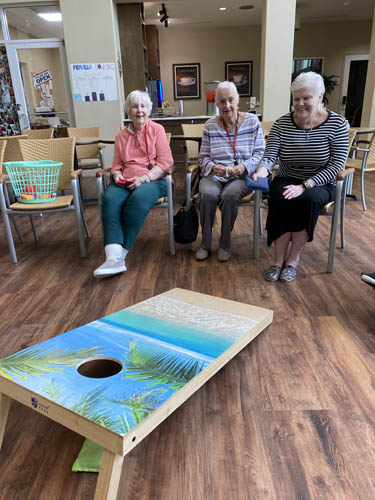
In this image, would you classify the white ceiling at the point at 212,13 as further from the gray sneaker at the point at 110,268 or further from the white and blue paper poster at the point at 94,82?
the gray sneaker at the point at 110,268

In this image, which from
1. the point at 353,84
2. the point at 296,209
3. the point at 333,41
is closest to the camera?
the point at 296,209

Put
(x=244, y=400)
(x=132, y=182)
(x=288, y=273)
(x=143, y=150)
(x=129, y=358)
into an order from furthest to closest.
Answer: (x=143, y=150)
(x=132, y=182)
(x=288, y=273)
(x=244, y=400)
(x=129, y=358)

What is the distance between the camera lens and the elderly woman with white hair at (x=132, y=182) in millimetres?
2584

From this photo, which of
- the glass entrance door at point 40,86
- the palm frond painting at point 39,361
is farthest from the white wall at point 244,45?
the palm frond painting at point 39,361

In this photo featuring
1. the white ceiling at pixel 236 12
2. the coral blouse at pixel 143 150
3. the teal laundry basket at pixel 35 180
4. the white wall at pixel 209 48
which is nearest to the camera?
the teal laundry basket at pixel 35 180

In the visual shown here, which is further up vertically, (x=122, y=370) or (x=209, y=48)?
(x=209, y=48)

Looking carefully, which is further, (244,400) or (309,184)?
(309,184)

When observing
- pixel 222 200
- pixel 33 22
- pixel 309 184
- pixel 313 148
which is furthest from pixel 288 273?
pixel 33 22

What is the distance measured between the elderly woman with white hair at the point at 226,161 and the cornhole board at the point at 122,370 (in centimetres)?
106

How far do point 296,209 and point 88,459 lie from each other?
172 centimetres

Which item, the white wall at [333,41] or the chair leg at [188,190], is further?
the white wall at [333,41]

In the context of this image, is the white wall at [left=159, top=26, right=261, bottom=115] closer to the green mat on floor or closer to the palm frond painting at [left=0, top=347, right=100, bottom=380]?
the palm frond painting at [left=0, top=347, right=100, bottom=380]

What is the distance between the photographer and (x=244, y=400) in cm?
146

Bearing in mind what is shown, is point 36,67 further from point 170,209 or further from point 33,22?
point 170,209
